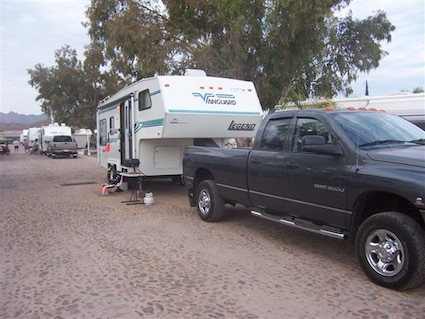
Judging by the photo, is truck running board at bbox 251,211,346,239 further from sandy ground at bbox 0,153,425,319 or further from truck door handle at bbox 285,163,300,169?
truck door handle at bbox 285,163,300,169

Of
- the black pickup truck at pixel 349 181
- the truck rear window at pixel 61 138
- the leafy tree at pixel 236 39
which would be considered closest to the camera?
the black pickup truck at pixel 349 181

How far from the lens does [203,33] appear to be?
48.8 feet

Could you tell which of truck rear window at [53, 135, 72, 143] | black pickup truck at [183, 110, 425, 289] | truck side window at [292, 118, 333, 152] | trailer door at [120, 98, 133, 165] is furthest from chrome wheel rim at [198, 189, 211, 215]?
truck rear window at [53, 135, 72, 143]

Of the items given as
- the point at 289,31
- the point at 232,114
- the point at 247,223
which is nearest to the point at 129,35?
the point at 289,31

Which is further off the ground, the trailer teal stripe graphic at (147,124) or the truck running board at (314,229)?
the trailer teal stripe graphic at (147,124)

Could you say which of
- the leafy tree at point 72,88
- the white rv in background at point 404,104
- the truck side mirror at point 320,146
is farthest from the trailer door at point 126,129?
the leafy tree at point 72,88

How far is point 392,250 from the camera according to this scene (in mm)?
4418

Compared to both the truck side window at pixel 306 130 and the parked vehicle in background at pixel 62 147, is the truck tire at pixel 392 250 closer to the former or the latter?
the truck side window at pixel 306 130

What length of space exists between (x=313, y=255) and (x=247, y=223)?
2.11m

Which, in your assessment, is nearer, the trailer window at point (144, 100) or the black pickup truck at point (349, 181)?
the black pickup truck at point (349, 181)

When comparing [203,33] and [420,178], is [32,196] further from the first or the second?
[420,178]

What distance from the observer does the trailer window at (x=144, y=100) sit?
10.1m

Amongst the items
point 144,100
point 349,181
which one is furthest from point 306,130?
point 144,100

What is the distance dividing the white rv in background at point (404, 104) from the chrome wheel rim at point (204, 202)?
8.05 meters
